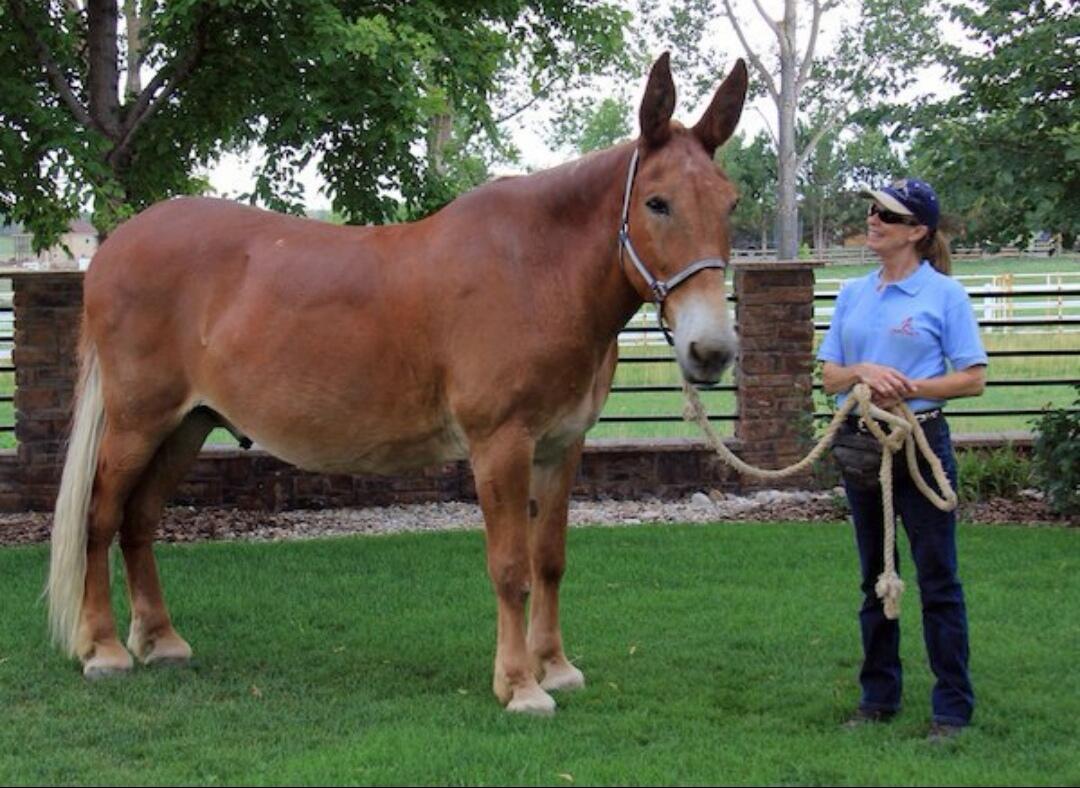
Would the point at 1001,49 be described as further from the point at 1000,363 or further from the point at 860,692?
the point at 1000,363

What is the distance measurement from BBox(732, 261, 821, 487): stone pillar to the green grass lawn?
2026 millimetres

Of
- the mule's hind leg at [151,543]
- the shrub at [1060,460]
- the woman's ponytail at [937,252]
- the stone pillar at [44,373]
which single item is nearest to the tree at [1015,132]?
the shrub at [1060,460]

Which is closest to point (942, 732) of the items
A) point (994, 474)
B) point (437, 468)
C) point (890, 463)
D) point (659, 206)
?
point (890, 463)

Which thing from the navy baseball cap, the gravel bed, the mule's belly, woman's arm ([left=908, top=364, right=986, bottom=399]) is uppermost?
the navy baseball cap

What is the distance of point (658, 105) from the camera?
14.8 feet

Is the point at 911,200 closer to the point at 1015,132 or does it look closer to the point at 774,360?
the point at 1015,132

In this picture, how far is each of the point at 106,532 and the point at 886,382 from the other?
3.40 metres

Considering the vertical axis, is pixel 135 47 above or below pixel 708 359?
above

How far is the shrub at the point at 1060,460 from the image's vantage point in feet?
28.3

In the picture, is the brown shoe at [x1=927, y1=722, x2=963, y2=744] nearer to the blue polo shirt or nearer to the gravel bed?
the blue polo shirt

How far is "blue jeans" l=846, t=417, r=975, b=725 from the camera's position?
4.36 meters

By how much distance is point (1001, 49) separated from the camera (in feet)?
26.8

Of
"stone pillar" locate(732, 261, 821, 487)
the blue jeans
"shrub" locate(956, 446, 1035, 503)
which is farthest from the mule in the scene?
"shrub" locate(956, 446, 1035, 503)

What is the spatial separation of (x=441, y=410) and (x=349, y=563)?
9.61 ft
